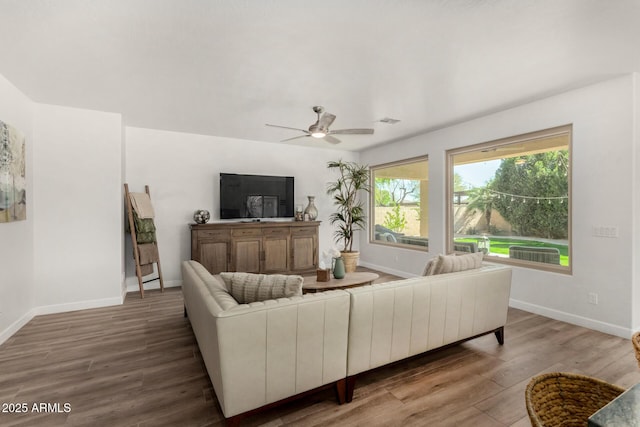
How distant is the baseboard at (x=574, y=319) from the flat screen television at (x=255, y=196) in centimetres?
402

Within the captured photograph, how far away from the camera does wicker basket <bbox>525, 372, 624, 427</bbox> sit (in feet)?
3.32

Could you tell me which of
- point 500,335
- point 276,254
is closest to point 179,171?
point 276,254

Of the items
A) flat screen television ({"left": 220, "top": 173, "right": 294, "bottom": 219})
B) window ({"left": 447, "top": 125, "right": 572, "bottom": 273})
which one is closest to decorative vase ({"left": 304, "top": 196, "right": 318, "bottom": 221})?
flat screen television ({"left": 220, "top": 173, "right": 294, "bottom": 219})

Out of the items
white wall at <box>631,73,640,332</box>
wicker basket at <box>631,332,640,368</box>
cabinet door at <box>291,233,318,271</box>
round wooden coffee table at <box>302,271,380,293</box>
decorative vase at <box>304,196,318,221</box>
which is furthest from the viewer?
decorative vase at <box>304,196,318,221</box>

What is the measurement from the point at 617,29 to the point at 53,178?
18.9 ft

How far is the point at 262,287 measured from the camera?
201 cm

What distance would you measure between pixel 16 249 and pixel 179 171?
2.40m

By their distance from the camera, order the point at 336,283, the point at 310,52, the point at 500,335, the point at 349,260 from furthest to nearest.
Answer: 1. the point at 349,260
2. the point at 336,283
3. the point at 500,335
4. the point at 310,52

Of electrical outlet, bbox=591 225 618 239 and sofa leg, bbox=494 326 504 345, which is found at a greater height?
electrical outlet, bbox=591 225 618 239

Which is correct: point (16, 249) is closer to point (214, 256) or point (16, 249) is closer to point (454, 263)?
point (214, 256)

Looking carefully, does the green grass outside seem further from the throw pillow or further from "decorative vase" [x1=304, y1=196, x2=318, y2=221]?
"decorative vase" [x1=304, y1=196, x2=318, y2=221]

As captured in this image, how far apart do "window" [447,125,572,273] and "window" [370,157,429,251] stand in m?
0.61

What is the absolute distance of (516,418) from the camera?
1.87 metres

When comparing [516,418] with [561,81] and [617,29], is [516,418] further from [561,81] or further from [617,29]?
[561,81]
